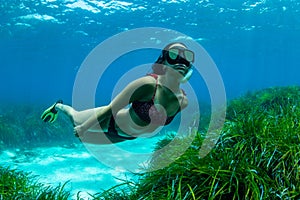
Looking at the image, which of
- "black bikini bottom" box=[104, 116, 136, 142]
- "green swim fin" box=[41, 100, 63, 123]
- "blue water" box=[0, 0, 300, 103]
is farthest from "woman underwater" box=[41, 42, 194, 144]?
"blue water" box=[0, 0, 300, 103]

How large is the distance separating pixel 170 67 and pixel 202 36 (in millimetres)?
35072

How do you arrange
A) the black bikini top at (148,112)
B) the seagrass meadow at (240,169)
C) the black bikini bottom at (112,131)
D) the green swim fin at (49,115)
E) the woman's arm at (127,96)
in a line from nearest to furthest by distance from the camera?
the seagrass meadow at (240,169), the woman's arm at (127,96), the black bikini top at (148,112), the black bikini bottom at (112,131), the green swim fin at (49,115)

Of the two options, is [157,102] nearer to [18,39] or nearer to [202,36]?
[202,36]

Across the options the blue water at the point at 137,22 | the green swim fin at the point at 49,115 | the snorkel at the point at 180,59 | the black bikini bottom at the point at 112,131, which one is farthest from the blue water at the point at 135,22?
the snorkel at the point at 180,59

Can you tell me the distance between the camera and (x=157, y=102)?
407 cm

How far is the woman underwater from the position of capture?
3926 mm

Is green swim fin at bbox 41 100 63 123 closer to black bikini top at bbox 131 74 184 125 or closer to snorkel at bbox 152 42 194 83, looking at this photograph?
black bikini top at bbox 131 74 184 125

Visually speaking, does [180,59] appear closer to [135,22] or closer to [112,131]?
[112,131]

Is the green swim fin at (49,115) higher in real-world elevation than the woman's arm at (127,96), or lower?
higher

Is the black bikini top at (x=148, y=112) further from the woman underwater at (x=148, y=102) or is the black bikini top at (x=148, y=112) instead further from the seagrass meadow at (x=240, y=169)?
the seagrass meadow at (x=240, y=169)

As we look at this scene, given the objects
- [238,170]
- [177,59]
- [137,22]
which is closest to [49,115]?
[177,59]

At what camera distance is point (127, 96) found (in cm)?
396

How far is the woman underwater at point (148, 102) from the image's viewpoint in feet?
12.9

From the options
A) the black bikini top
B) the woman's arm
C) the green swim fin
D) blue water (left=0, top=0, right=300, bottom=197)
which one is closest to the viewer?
the woman's arm
